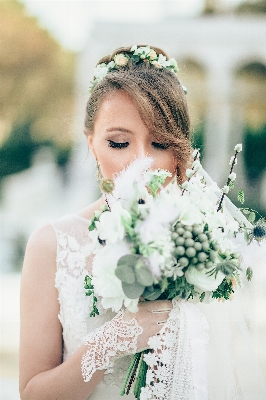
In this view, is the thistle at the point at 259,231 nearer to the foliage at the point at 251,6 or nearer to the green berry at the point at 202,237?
the green berry at the point at 202,237

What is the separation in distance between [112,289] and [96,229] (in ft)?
0.78

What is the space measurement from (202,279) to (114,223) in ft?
1.16

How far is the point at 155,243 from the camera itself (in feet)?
5.47

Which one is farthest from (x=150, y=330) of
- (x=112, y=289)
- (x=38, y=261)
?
(x=38, y=261)

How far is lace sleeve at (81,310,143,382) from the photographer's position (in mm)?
1884

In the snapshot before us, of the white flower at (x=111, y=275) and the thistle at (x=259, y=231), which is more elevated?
the thistle at (x=259, y=231)

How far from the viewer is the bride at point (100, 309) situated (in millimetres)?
1963

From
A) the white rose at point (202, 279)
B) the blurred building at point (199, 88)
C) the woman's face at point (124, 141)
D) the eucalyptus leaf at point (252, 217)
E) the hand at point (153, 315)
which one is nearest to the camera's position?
the white rose at point (202, 279)

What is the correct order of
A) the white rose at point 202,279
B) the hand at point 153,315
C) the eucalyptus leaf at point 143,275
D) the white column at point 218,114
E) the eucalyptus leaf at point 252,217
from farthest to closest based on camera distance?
the white column at point 218,114
the eucalyptus leaf at point 252,217
the hand at point 153,315
the white rose at point 202,279
the eucalyptus leaf at point 143,275

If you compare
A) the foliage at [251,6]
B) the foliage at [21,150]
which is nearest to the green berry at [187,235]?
the foliage at [21,150]

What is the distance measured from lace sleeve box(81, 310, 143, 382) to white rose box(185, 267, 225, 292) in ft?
0.87

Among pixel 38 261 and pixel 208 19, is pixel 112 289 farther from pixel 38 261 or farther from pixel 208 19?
pixel 208 19

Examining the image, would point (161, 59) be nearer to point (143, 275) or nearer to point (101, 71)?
point (101, 71)

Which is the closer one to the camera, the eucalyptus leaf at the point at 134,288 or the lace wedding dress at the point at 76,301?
the eucalyptus leaf at the point at 134,288
